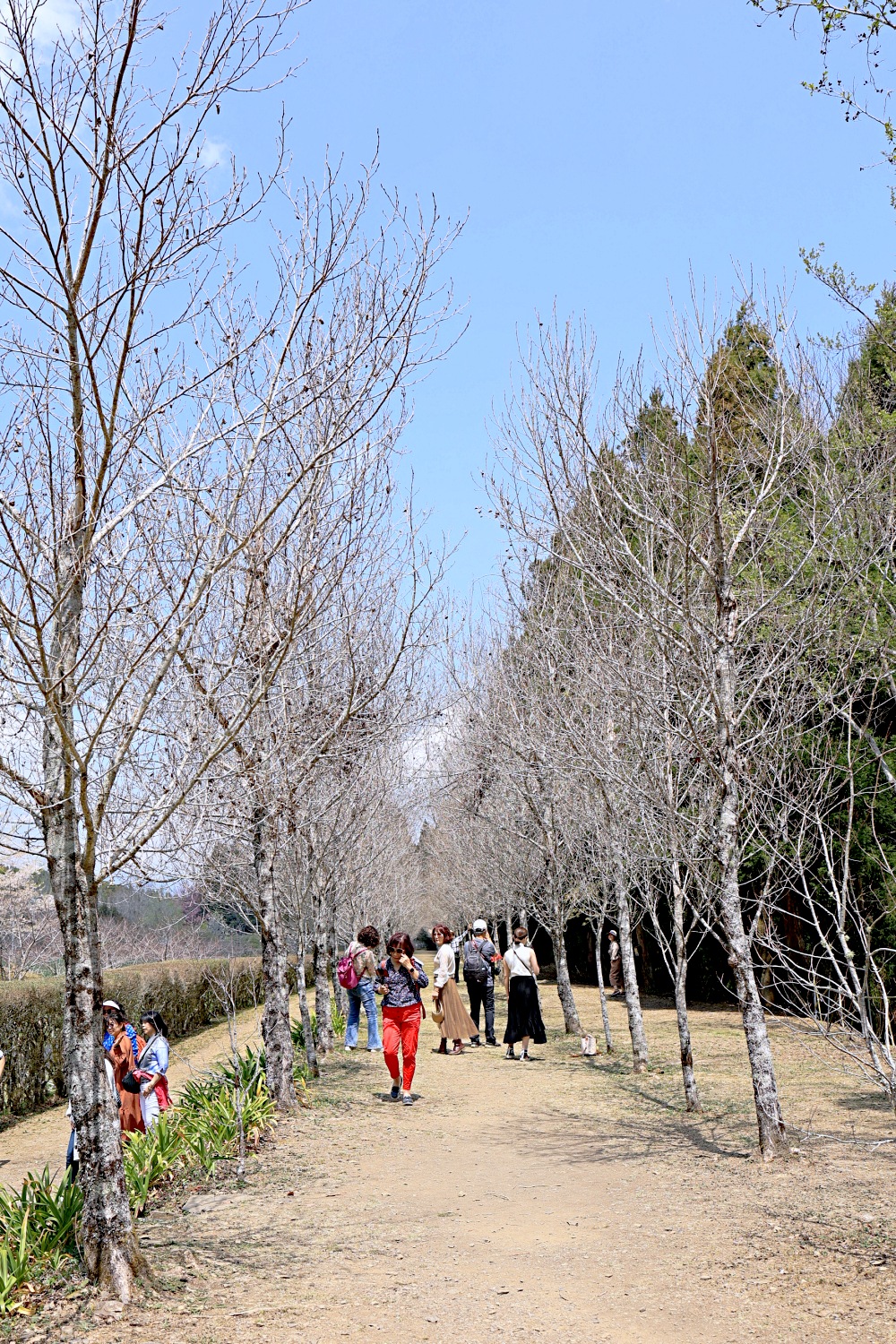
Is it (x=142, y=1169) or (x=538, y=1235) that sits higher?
(x=142, y=1169)

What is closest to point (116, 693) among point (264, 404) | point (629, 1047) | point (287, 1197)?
point (264, 404)

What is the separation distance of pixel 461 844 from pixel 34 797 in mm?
27307

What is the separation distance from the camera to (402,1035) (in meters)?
11.3

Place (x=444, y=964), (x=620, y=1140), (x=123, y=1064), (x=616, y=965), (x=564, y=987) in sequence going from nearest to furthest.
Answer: (x=123, y=1064)
(x=620, y=1140)
(x=444, y=964)
(x=564, y=987)
(x=616, y=965)

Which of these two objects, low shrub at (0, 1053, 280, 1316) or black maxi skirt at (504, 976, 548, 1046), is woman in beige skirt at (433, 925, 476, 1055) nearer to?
black maxi skirt at (504, 976, 548, 1046)

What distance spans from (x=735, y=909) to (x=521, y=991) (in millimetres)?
7726

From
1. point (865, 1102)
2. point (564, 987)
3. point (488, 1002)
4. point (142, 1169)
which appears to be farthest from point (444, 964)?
point (142, 1169)

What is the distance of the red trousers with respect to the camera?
11.1 meters

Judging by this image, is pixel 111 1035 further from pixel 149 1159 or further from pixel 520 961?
pixel 520 961

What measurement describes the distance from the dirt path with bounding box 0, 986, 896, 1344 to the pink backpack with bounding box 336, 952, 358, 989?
4485 millimetres

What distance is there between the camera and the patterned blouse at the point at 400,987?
36.1 feet

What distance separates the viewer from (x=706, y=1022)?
19375mm

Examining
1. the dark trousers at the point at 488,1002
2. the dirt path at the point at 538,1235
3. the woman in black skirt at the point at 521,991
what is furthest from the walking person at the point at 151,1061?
the dark trousers at the point at 488,1002

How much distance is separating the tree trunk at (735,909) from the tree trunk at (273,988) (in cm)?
411
